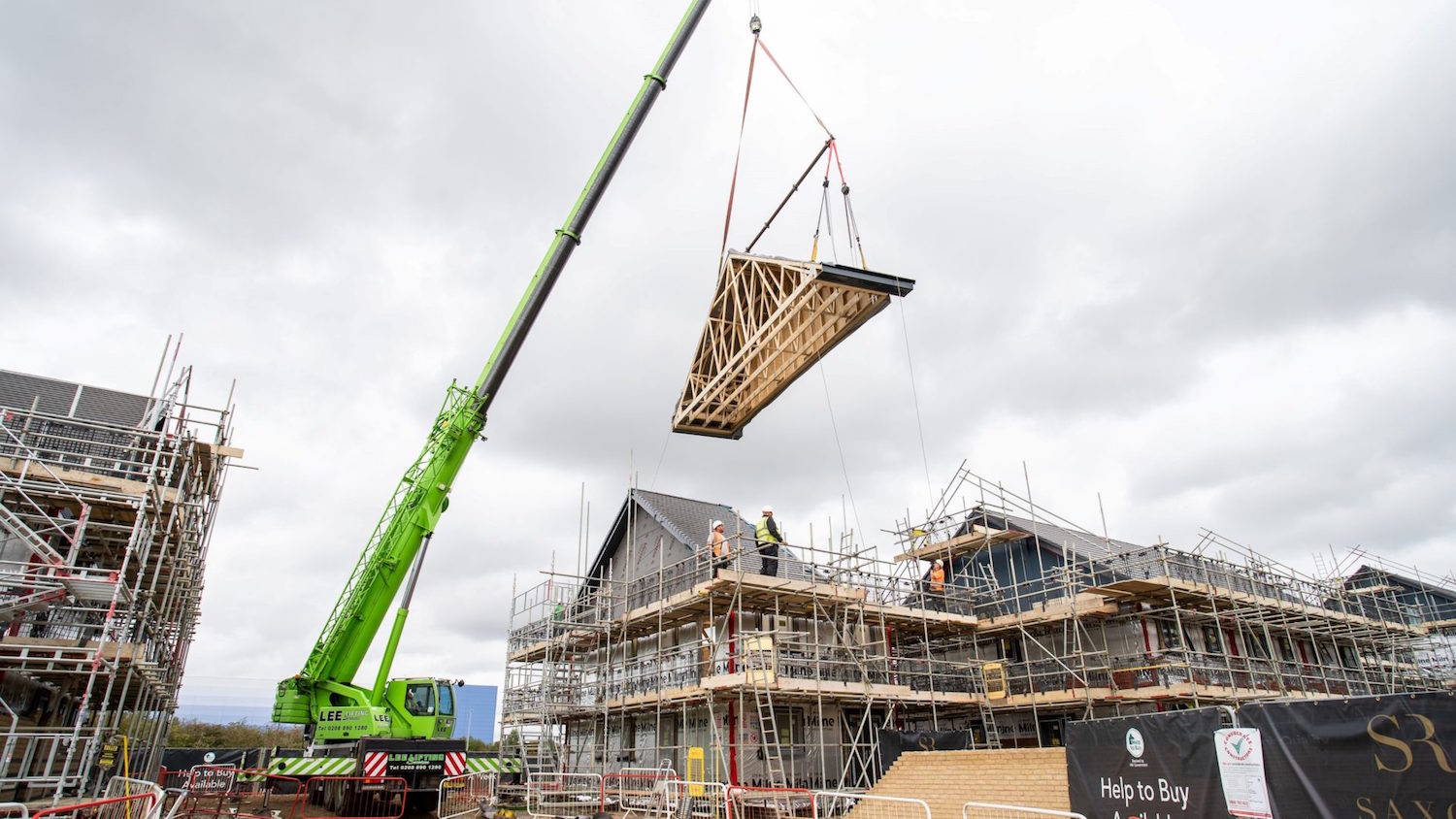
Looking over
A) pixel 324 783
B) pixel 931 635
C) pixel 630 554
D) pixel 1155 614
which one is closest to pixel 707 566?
pixel 630 554

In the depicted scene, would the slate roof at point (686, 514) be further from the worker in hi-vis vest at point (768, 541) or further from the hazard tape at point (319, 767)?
the hazard tape at point (319, 767)

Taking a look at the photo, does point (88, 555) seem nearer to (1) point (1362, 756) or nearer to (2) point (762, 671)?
(2) point (762, 671)

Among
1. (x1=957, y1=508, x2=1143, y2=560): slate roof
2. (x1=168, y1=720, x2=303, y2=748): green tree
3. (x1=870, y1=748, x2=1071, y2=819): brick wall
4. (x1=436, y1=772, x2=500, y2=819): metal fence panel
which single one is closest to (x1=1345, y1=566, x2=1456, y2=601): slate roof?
(x1=957, y1=508, x2=1143, y2=560): slate roof

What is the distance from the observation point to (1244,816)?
791 cm

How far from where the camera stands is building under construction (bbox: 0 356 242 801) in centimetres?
1230

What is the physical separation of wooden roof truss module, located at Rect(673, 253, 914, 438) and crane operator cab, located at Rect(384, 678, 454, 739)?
9236 mm

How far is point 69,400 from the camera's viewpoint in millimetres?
18672

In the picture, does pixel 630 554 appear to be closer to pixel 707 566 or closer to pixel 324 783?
pixel 707 566

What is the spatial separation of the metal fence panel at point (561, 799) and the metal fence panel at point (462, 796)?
3.63 feet

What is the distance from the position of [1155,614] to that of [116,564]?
86.5 ft

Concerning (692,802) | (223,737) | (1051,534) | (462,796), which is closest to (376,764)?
(462,796)

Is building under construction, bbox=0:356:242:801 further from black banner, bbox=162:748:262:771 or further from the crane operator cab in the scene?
black banner, bbox=162:748:262:771

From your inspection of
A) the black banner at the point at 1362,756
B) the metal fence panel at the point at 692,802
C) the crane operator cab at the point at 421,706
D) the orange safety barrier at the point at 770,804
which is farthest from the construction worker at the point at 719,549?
the black banner at the point at 1362,756

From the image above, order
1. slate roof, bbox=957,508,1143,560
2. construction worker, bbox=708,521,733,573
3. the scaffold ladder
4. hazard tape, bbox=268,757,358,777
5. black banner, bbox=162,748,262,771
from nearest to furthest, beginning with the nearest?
1. hazard tape, bbox=268,757,358,777
2. the scaffold ladder
3. construction worker, bbox=708,521,733,573
4. slate roof, bbox=957,508,1143,560
5. black banner, bbox=162,748,262,771
